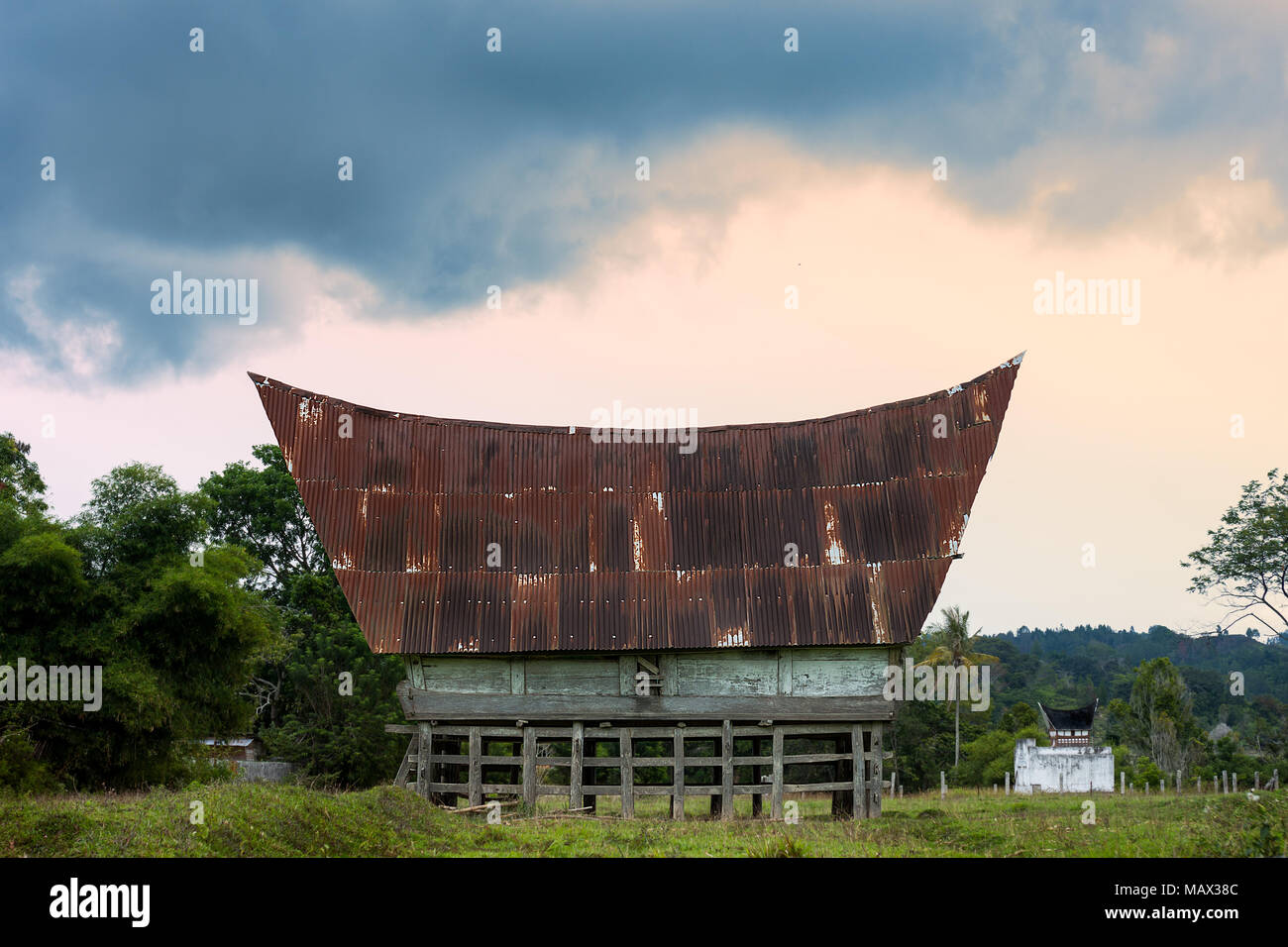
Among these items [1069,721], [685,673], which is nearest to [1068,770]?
[1069,721]

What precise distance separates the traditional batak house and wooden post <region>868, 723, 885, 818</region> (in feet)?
0.19

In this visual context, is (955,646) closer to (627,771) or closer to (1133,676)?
(1133,676)

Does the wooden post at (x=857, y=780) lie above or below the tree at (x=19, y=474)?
below

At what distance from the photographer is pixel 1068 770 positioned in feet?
134

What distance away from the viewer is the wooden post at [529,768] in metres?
21.6

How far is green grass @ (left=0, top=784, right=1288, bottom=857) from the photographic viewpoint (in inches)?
468

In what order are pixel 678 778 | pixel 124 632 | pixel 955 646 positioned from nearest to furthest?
pixel 678 778
pixel 124 632
pixel 955 646

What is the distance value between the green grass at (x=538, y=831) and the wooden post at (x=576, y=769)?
64.9 inches

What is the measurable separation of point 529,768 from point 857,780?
6.62 m

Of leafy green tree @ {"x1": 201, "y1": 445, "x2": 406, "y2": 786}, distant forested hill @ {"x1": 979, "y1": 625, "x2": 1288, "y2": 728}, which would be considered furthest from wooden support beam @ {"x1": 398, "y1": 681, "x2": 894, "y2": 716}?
distant forested hill @ {"x1": 979, "y1": 625, "x2": 1288, "y2": 728}

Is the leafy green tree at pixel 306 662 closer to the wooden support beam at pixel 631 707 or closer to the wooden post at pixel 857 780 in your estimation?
the wooden support beam at pixel 631 707

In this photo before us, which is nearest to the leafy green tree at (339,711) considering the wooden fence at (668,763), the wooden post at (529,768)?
the wooden fence at (668,763)
